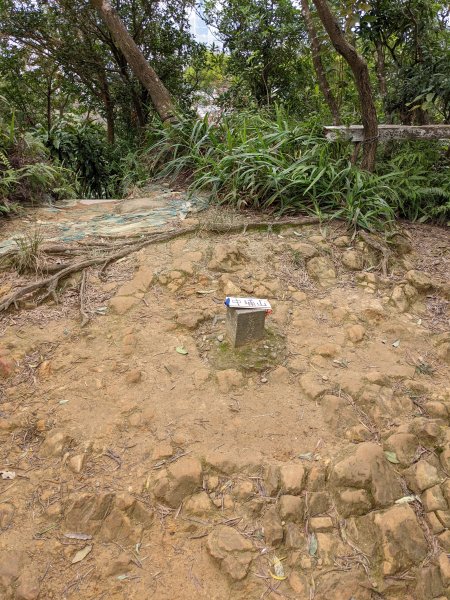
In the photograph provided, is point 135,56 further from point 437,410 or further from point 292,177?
point 437,410

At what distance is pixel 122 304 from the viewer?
2639mm

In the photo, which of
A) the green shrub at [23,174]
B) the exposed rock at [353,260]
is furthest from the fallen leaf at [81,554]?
the green shrub at [23,174]

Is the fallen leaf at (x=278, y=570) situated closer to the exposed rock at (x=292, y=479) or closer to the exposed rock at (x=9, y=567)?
the exposed rock at (x=292, y=479)

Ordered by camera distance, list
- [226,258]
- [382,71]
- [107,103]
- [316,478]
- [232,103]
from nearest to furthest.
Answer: [316,478] → [226,258] → [382,71] → [232,103] → [107,103]

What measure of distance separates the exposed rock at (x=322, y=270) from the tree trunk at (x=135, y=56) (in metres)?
3.11

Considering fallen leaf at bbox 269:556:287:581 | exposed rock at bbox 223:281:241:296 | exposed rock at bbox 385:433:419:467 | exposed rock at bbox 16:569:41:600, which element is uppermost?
exposed rock at bbox 223:281:241:296

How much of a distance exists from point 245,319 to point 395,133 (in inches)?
110

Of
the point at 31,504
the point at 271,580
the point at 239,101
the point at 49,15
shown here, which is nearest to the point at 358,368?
the point at 271,580

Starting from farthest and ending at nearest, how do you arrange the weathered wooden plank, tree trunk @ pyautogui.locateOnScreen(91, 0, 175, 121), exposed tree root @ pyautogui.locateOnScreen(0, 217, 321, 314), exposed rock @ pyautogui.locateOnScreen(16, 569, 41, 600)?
tree trunk @ pyautogui.locateOnScreen(91, 0, 175, 121), the weathered wooden plank, exposed tree root @ pyautogui.locateOnScreen(0, 217, 321, 314), exposed rock @ pyautogui.locateOnScreen(16, 569, 41, 600)

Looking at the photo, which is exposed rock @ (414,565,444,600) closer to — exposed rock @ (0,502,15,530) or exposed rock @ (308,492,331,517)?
exposed rock @ (308,492,331,517)

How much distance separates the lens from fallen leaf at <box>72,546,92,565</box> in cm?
152

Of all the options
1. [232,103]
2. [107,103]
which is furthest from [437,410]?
[107,103]

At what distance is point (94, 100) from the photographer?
749cm

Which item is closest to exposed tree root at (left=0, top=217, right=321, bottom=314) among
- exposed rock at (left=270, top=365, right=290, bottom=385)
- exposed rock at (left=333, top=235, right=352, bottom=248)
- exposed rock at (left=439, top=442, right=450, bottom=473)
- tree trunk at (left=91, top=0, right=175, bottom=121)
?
exposed rock at (left=333, top=235, right=352, bottom=248)
